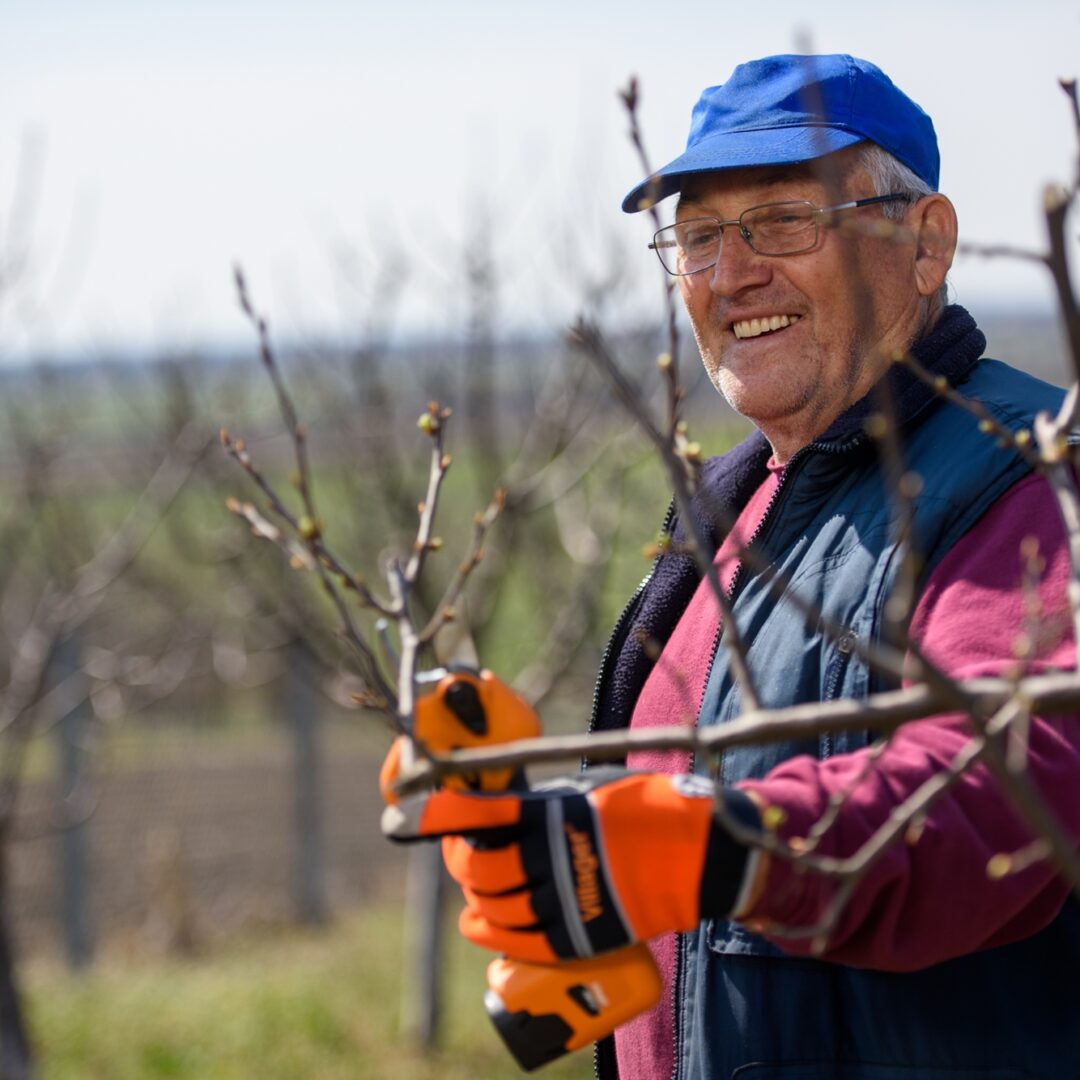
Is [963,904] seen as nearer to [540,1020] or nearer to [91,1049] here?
[540,1020]

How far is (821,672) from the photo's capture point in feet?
6.27

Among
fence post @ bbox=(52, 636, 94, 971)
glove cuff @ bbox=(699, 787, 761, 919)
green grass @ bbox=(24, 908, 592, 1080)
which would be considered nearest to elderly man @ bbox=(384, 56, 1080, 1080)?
glove cuff @ bbox=(699, 787, 761, 919)

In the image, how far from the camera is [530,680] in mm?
6551

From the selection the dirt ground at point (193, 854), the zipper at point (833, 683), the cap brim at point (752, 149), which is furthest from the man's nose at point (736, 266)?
the dirt ground at point (193, 854)

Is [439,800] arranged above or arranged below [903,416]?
below

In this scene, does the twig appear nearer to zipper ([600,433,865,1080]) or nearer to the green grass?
zipper ([600,433,865,1080])

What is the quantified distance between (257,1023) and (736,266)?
202 inches

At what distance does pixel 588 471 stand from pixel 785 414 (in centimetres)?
461

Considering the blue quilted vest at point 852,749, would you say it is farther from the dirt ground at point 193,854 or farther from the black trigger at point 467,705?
the dirt ground at point 193,854

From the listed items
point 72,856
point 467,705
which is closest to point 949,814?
point 467,705

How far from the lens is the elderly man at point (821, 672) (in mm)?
1612

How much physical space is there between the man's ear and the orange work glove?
965 millimetres

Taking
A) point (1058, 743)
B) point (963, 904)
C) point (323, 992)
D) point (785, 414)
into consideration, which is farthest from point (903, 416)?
point (323, 992)

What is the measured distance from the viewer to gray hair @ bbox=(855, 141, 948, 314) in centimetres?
224
